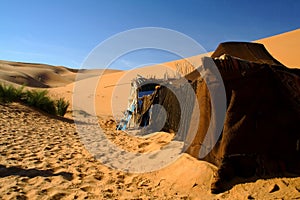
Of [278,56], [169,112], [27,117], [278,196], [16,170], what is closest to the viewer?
[278,196]

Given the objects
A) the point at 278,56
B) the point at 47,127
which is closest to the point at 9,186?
the point at 47,127

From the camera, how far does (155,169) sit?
3889 mm

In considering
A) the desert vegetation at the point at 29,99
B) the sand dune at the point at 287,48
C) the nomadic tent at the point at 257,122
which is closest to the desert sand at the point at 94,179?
the nomadic tent at the point at 257,122

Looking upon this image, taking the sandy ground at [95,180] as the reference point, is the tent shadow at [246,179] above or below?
above

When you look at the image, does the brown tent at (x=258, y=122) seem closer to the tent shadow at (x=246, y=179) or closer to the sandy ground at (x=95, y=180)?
the tent shadow at (x=246, y=179)

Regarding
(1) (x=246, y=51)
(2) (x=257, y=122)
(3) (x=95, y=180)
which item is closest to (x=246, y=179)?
(2) (x=257, y=122)

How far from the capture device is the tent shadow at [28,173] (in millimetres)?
3451

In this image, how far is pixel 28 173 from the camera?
3.53 meters

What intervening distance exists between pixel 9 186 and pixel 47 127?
193 inches

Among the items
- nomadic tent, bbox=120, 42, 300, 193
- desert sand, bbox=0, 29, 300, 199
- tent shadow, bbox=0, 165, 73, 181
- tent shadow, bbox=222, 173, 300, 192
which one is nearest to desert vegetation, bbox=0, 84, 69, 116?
desert sand, bbox=0, 29, 300, 199

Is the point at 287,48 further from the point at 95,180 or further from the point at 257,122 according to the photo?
the point at 95,180

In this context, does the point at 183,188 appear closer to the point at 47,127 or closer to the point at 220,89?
the point at 220,89

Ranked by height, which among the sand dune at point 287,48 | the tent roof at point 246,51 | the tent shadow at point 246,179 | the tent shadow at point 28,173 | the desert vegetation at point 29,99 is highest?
the sand dune at point 287,48

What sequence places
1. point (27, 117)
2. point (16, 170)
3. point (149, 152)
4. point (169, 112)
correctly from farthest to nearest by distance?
point (27, 117)
point (169, 112)
point (149, 152)
point (16, 170)
